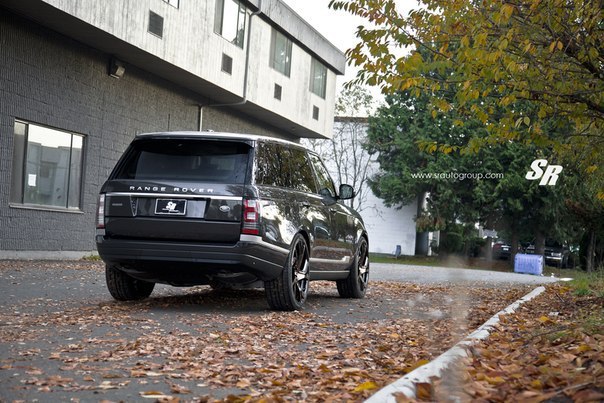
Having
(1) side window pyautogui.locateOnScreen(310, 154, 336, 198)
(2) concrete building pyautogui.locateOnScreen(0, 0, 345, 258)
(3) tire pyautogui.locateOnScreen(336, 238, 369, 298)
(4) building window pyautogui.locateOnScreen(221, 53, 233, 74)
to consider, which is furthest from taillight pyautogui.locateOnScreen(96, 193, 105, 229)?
(4) building window pyautogui.locateOnScreen(221, 53, 233, 74)

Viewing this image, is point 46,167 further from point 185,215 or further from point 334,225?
point 185,215

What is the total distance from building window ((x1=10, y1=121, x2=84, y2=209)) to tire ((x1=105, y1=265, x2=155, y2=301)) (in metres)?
7.71

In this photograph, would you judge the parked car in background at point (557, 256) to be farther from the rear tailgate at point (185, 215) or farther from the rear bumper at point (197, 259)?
the rear tailgate at point (185, 215)

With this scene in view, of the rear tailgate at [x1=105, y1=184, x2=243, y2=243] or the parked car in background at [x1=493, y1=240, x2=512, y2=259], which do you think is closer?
the rear tailgate at [x1=105, y1=184, x2=243, y2=243]

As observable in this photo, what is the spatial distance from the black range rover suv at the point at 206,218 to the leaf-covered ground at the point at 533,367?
246cm

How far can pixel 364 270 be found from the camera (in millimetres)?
12719

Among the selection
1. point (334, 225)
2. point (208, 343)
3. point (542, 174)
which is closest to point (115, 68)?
point (334, 225)

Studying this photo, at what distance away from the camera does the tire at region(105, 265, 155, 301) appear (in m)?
10.1

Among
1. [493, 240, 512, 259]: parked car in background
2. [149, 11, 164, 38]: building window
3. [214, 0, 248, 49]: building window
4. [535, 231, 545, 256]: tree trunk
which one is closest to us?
[149, 11, 164, 38]: building window

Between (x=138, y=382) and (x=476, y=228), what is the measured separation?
4033 centimetres

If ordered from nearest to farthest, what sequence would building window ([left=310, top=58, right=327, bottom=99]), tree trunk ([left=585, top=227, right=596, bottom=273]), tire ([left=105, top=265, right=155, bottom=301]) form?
→ tire ([left=105, top=265, right=155, bottom=301]) < tree trunk ([left=585, top=227, right=596, bottom=273]) < building window ([left=310, top=58, right=327, bottom=99])

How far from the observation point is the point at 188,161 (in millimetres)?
9516

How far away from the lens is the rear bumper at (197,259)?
9.01 metres

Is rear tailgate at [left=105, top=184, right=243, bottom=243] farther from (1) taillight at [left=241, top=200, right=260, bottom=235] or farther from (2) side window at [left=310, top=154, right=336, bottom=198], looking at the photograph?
(2) side window at [left=310, top=154, right=336, bottom=198]
